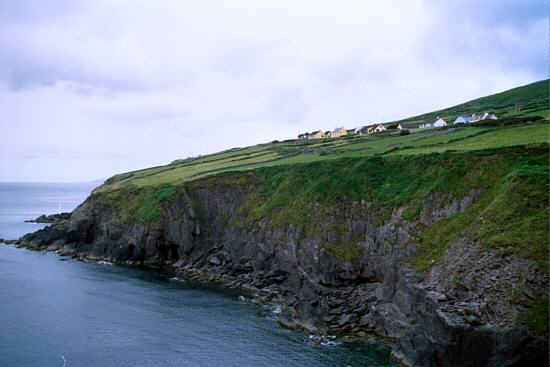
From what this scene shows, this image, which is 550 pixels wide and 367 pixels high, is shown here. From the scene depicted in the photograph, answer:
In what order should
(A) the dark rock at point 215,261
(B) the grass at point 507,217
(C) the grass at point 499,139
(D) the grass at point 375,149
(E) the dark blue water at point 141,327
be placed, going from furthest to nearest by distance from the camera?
(A) the dark rock at point 215,261
(D) the grass at point 375,149
(C) the grass at point 499,139
(E) the dark blue water at point 141,327
(B) the grass at point 507,217

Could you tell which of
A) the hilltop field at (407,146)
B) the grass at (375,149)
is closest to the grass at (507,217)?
the hilltop field at (407,146)

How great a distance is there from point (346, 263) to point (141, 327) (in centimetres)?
2401

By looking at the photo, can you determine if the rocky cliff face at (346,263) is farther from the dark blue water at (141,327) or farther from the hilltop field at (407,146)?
the hilltop field at (407,146)

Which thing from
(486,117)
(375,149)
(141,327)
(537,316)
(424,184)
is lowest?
(141,327)

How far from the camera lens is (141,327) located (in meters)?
51.8

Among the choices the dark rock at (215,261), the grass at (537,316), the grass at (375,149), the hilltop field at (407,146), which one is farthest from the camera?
the dark rock at (215,261)

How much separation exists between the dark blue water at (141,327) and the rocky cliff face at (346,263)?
169 inches

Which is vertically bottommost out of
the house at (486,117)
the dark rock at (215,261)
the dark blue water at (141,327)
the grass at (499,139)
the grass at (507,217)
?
the dark blue water at (141,327)

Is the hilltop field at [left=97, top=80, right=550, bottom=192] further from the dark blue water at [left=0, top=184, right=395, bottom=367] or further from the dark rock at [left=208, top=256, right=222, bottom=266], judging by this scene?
the dark blue water at [left=0, top=184, right=395, bottom=367]

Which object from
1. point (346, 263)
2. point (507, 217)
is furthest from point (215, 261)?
point (507, 217)

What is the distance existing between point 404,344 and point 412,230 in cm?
1387

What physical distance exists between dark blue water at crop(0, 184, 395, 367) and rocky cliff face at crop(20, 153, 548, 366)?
4.30 metres

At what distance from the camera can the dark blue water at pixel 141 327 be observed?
43062 mm

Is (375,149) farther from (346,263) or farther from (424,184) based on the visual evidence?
(346,263)
